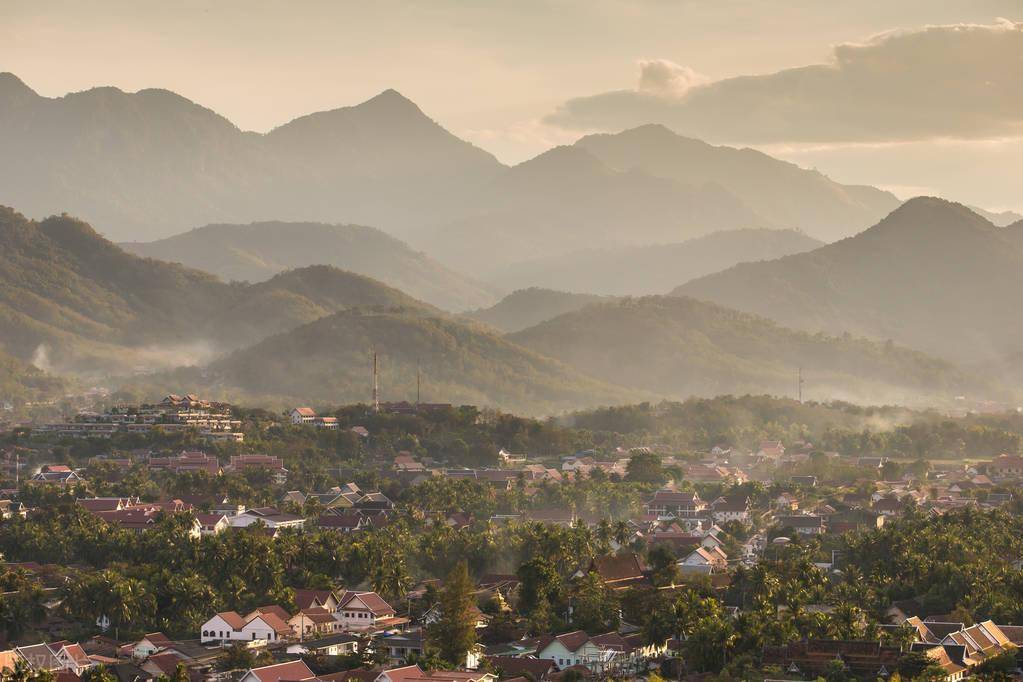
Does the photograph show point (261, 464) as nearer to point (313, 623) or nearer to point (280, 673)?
point (313, 623)

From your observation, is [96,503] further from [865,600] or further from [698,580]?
[865,600]

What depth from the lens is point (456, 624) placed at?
67.7 meters

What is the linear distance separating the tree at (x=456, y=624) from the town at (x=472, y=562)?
3.3 inches

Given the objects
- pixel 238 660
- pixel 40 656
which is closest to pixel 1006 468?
pixel 238 660

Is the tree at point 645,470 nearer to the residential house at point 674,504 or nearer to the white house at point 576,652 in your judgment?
the residential house at point 674,504

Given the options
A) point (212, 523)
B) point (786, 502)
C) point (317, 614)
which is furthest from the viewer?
point (786, 502)

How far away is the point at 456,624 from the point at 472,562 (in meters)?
18.6

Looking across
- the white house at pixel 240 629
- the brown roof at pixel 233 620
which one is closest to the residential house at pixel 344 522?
the brown roof at pixel 233 620

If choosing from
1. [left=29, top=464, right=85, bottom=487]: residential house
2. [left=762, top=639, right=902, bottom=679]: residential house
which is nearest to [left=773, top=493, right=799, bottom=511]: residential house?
[left=29, top=464, right=85, bottom=487]: residential house

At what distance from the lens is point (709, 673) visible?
212ft

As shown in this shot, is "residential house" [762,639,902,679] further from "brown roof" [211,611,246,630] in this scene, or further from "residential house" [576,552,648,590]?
"brown roof" [211,611,246,630]

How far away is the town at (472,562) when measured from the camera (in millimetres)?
66000

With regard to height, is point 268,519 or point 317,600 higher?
point 268,519

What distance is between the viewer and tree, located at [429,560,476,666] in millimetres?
66688
